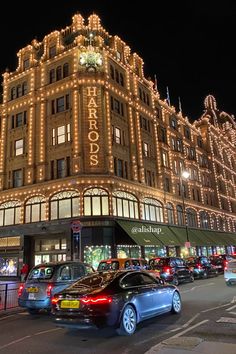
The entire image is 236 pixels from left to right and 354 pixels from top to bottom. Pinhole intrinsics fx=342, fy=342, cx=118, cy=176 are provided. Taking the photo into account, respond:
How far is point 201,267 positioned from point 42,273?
17171 mm

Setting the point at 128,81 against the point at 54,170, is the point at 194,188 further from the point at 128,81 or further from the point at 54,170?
the point at 54,170

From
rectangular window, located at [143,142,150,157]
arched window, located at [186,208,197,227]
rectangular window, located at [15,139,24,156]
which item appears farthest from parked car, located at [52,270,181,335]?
arched window, located at [186,208,197,227]

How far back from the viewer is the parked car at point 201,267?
2633cm

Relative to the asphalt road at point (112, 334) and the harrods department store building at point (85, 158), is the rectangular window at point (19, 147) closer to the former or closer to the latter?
the harrods department store building at point (85, 158)

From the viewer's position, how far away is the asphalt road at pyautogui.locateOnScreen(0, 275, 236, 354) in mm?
7578

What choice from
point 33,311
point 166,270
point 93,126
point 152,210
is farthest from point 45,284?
point 152,210

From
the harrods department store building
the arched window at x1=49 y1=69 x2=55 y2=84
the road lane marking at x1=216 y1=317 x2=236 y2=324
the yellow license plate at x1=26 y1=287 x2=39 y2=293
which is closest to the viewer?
the road lane marking at x1=216 y1=317 x2=236 y2=324

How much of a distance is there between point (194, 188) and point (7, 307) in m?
37.4

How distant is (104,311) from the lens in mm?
8289

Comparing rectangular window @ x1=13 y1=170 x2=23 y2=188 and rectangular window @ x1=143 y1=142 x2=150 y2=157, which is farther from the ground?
rectangular window @ x1=143 y1=142 x2=150 y2=157

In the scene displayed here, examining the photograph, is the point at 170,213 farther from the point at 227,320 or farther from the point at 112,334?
the point at 112,334

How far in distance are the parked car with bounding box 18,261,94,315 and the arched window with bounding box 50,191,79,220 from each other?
17.0m

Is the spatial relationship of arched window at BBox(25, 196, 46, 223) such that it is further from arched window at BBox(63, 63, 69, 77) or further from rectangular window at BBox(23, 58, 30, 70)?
rectangular window at BBox(23, 58, 30, 70)

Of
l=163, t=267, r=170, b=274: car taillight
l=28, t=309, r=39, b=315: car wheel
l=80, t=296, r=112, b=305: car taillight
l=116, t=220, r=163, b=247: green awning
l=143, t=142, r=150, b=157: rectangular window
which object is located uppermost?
l=143, t=142, r=150, b=157: rectangular window
